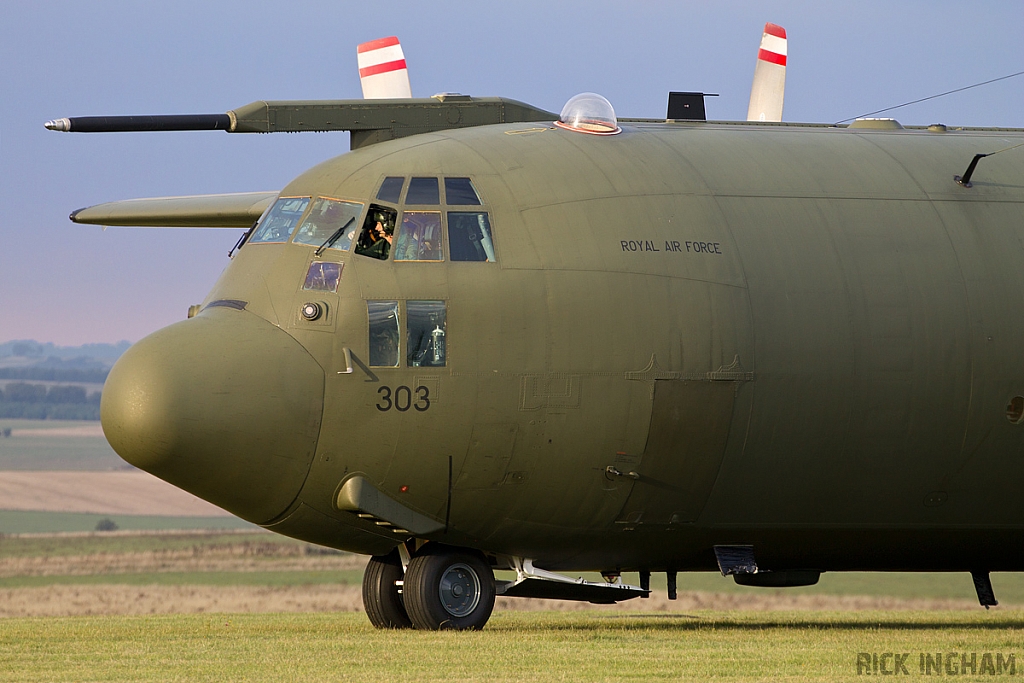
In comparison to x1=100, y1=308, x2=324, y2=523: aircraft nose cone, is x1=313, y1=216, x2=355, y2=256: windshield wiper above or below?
above

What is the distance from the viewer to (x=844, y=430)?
1686 centimetres

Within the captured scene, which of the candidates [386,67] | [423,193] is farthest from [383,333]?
[386,67]

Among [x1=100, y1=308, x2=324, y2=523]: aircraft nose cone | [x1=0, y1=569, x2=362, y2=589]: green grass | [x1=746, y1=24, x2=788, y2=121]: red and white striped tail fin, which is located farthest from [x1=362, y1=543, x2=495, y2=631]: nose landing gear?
[x1=0, y1=569, x2=362, y2=589]: green grass

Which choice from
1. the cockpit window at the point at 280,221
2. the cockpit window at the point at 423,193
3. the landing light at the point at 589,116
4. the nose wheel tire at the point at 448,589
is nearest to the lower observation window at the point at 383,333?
the cockpit window at the point at 423,193

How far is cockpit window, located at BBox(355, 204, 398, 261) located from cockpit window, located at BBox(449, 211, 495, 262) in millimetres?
667

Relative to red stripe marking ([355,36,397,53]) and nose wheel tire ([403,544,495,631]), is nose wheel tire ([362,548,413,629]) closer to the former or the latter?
nose wheel tire ([403,544,495,631])

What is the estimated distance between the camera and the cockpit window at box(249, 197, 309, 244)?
54.4 ft

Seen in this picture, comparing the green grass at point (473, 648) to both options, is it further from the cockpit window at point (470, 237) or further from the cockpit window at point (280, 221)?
the cockpit window at point (280, 221)

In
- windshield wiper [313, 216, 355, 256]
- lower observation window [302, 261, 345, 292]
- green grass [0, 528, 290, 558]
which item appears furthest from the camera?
green grass [0, 528, 290, 558]

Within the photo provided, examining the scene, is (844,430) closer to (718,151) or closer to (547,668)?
(718,151)

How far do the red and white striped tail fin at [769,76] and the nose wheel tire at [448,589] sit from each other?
29.3ft

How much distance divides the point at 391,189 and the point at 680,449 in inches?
171

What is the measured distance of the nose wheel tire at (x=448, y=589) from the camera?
1617 centimetres

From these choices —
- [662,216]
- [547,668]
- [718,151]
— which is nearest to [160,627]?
[547,668]
